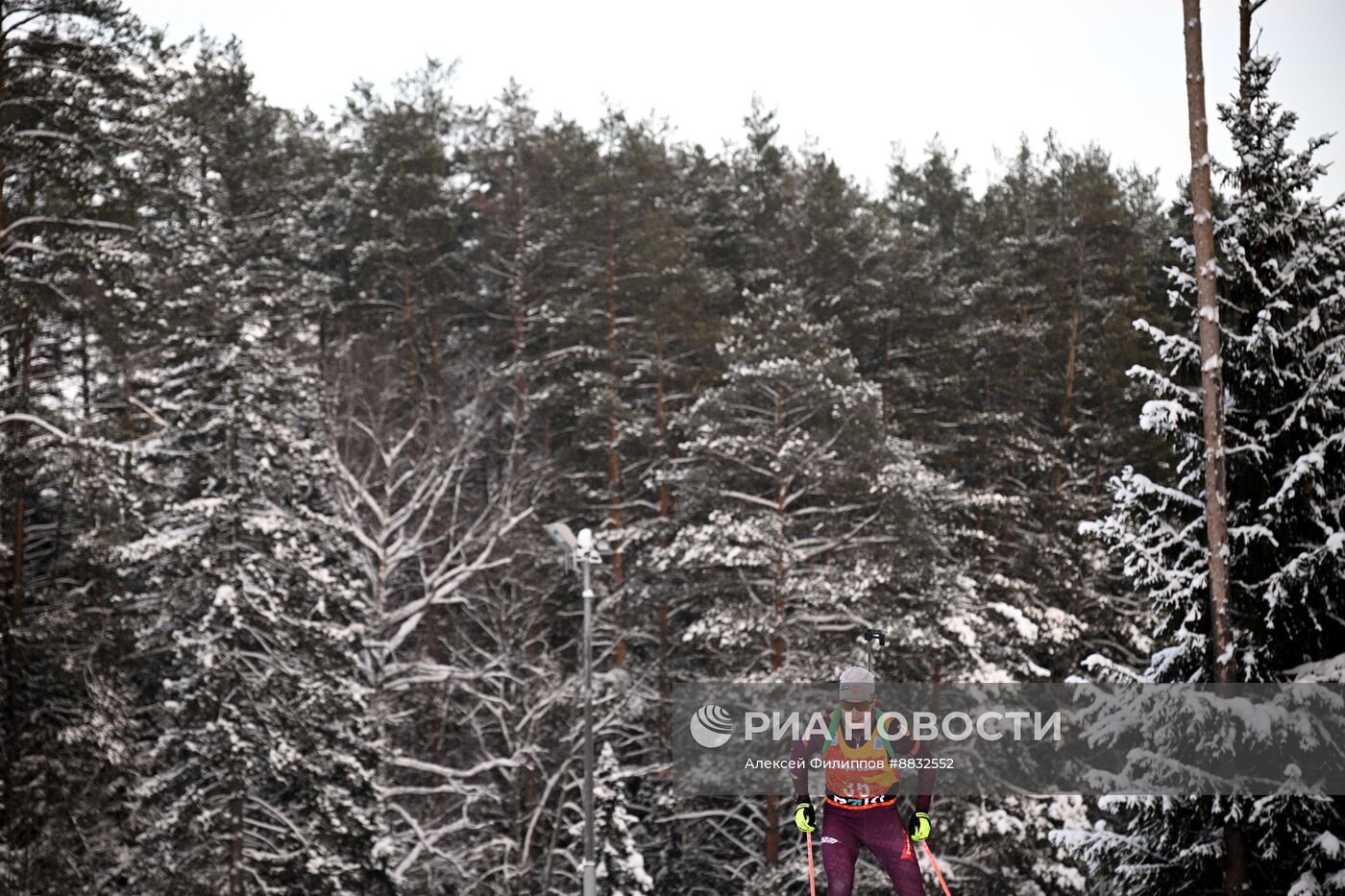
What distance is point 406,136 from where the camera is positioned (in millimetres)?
31703

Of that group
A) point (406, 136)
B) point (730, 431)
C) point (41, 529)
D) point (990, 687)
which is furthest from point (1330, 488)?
point (406, 136)

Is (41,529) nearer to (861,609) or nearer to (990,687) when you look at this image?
(861,609)

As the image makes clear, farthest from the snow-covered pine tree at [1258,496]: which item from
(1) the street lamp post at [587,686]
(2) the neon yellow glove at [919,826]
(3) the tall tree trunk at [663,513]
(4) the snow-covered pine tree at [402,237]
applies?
(4) the snow-covered pine tree at [402,237]

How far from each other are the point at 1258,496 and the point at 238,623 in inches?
546

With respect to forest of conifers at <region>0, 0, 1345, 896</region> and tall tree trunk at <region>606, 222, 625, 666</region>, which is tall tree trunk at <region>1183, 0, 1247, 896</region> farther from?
tall tree trunk at <region>606, 222, 625, 666</region>

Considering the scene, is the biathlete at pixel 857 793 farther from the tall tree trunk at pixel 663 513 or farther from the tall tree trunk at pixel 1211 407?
the tall tree trunk at pixel 663 513

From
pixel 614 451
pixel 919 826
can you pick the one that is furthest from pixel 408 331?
pixel 919 826

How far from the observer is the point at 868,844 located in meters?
8.59

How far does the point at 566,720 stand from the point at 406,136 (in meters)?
15.4

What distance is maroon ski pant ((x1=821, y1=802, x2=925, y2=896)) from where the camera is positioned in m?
8.34

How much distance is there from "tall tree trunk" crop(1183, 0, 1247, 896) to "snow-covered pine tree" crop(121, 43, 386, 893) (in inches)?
509

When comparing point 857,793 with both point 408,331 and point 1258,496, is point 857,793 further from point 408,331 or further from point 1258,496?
point 408,331

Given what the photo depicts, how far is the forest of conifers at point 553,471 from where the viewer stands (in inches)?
456

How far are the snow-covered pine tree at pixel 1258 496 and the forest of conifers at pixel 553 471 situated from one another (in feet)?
0.14
